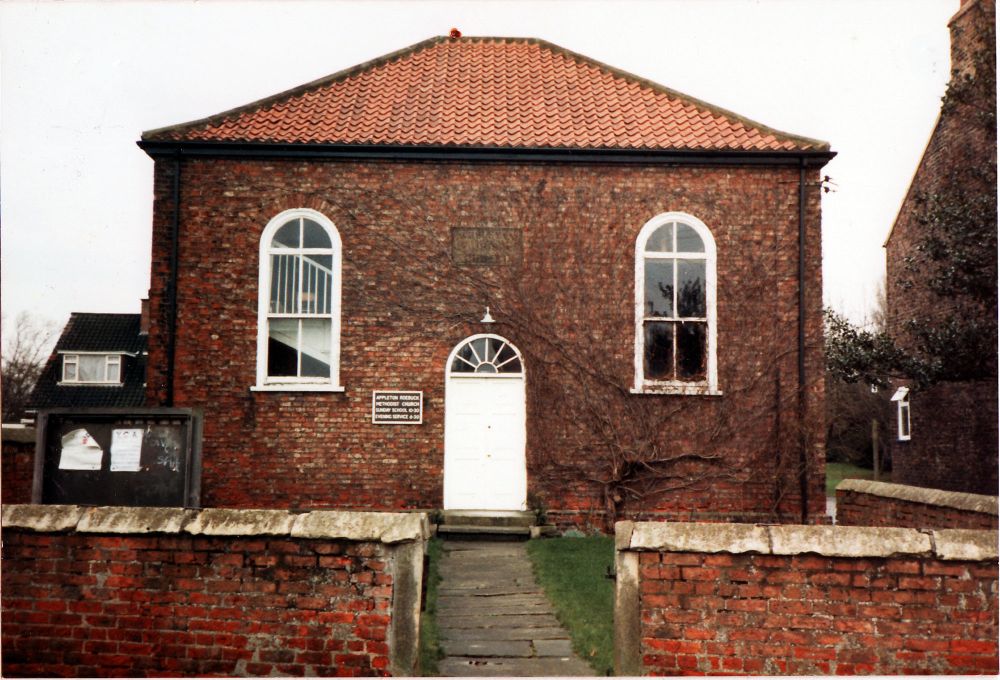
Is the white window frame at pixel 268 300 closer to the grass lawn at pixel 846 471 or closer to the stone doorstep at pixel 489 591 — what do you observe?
the stone doorstep at pixel 489 591

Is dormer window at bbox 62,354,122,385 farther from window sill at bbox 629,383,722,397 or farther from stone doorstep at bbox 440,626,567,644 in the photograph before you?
stone doorstep at bbox 440,626,567,644

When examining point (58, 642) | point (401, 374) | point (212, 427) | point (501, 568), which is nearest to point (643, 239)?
point (401, 374)

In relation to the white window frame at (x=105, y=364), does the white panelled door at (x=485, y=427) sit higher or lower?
lower

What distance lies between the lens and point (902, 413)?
1364cm

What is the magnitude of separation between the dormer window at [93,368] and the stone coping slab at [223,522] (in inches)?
1066

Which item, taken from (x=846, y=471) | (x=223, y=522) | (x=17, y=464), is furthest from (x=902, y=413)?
(x=17, y=464)

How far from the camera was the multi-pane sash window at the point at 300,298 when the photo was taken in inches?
444

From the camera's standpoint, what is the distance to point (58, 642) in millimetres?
4988

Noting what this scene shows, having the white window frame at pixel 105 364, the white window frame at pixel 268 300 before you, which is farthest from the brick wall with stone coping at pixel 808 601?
the white window frame at pixel 105 364

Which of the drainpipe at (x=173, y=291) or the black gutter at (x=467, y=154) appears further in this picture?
the black gutter at (x=467, y=154)

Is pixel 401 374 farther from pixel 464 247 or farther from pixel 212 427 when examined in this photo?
pixel 212 427

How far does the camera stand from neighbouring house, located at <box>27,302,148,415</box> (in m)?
29.5

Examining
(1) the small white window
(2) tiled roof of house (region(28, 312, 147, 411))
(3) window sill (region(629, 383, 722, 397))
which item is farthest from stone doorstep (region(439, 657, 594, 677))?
(2) tiled roof of house (region(28, 312, 147, 411))

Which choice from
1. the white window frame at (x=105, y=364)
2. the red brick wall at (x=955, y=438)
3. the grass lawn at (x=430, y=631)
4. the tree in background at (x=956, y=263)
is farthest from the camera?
the white window frame at (x=105, y=364)
